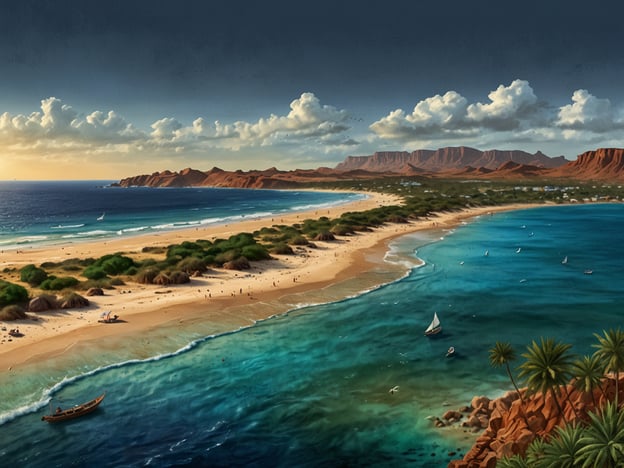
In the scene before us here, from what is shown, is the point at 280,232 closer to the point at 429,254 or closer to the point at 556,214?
the point at 429,254

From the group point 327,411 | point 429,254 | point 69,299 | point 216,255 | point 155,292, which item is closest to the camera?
point 327,411

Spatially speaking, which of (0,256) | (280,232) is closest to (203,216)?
(280,232)

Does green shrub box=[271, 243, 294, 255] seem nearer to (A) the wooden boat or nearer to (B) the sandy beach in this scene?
→ (B) the sandy beach

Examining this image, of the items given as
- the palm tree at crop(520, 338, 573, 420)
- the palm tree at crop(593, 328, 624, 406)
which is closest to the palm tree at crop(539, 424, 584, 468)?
the palm tree at crop(520, 338, 573, 420)

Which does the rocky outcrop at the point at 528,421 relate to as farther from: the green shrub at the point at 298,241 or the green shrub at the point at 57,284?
the green shrub at the point at 298,241

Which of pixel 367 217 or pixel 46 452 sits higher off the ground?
pixel 367 217
